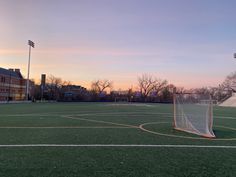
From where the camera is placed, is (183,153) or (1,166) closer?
(1,166)

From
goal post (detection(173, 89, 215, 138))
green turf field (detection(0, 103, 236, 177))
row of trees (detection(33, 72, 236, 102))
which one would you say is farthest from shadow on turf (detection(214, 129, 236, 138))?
row of trees (detection(33, 72, 236, 102))

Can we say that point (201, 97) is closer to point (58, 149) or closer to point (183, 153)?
point (183, 153)

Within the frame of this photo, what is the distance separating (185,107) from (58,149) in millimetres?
8506

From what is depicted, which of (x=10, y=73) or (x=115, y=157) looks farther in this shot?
(x=10, y=73)

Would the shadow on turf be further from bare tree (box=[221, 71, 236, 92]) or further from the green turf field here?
bare tree (box=[221, 71, 236, 92])

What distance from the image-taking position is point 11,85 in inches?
3733

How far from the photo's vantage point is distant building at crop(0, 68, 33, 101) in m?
88.6

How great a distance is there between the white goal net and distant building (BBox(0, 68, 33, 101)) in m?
82.3

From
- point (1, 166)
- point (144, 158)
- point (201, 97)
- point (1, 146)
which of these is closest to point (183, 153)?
point (144, 158)

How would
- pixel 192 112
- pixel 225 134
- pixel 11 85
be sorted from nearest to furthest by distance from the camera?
1. pixel 225 134
2. pixel 192 112
3. pixel 11 85

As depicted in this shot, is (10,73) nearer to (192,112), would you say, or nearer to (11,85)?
(11,85)

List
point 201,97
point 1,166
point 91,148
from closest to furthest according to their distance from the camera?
point 1,166, point 91,148, point 201,97

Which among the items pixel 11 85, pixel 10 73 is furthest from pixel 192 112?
pixel 10 73

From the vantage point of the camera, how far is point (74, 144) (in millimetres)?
8570
